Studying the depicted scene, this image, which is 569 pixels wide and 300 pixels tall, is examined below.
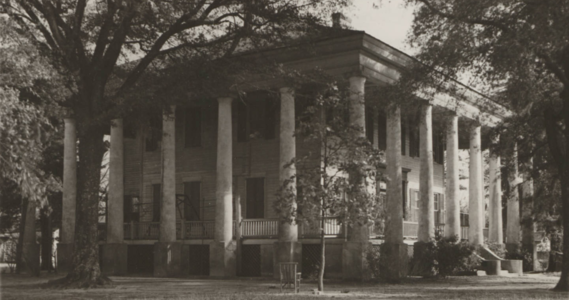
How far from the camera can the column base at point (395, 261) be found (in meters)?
26.6

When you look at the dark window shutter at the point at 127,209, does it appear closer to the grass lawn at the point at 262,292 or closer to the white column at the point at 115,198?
the white column at the point at 115,198

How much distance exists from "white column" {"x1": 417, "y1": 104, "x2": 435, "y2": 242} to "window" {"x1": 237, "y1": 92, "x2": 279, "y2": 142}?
6425 mm

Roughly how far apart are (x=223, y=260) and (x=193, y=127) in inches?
347

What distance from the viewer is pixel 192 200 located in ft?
120

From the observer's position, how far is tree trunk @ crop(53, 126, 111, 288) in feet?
74.9

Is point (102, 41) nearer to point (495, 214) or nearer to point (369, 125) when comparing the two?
point (369, 125)

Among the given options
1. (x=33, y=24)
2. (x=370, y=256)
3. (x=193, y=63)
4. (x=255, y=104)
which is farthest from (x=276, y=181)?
(x=33, y=24)

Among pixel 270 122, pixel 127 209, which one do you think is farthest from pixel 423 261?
pixel 127 209

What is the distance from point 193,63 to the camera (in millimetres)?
23969

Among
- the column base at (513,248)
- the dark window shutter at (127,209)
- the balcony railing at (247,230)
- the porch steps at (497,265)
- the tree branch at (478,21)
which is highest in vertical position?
the tree branch at (478,21)

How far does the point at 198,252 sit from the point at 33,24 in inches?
514

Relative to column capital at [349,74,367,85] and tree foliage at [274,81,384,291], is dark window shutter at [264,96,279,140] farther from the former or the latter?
tree foliage at [274,81,384,291]

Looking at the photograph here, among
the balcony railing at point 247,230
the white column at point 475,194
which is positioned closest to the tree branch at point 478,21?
the balcony railing at point 247,230

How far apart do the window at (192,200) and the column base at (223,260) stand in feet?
17.1
